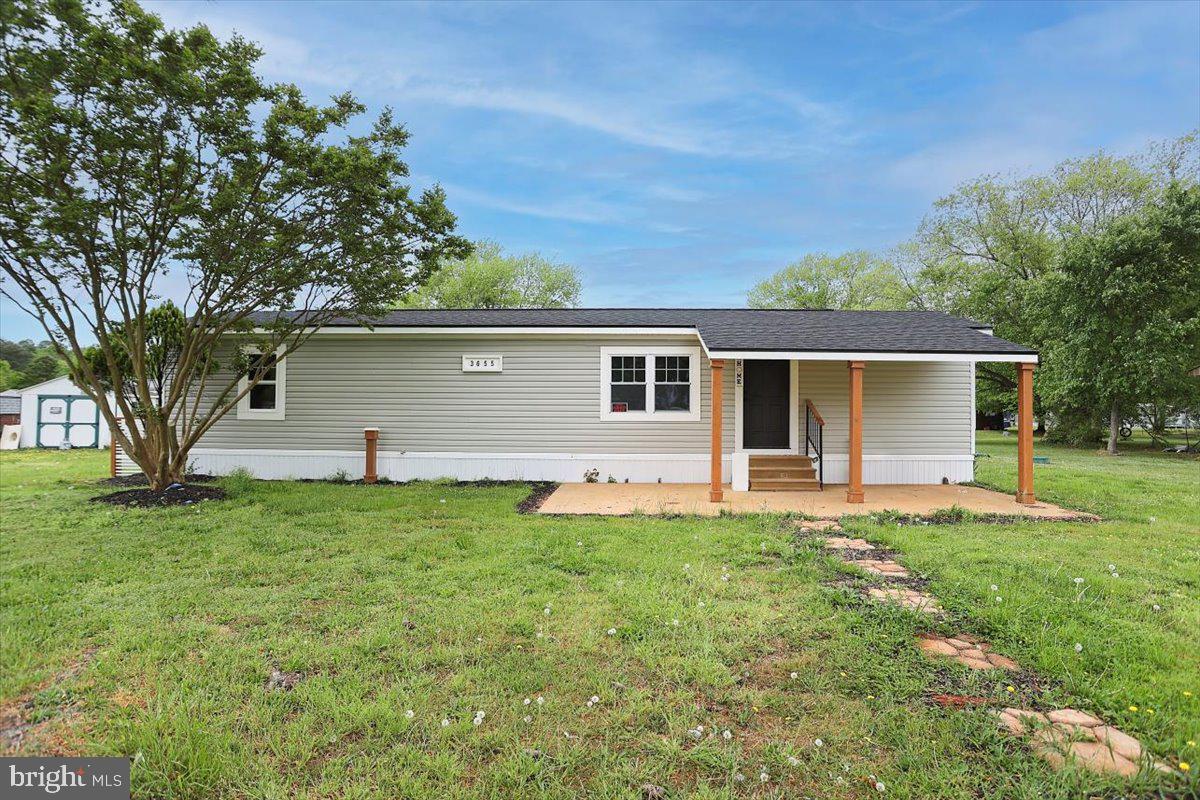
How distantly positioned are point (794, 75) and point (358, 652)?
990 centimetres

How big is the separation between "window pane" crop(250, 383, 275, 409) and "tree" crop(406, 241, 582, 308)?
20.6 m

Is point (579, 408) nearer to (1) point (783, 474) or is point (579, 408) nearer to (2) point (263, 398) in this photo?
(1) point (783, 474)

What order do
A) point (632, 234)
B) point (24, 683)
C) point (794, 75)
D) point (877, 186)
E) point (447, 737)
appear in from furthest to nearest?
point (632, 234) < point (877, 186) < point (794, 75) < point (447, 737) < point (24, 683)

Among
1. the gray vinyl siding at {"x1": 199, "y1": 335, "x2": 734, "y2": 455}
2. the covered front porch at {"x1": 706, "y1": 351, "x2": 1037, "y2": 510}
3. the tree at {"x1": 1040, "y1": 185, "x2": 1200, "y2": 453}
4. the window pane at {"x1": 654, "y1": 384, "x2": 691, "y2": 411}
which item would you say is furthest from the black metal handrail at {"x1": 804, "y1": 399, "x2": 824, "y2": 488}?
the tree at {"x1": 1040, "y1": 185, "x2": 1200, "y2": 453}

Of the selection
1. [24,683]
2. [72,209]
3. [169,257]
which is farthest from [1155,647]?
[169,257]

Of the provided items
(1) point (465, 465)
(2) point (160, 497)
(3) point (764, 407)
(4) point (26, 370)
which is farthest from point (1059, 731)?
(4) point (26, 370)

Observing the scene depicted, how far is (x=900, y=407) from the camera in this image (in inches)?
391

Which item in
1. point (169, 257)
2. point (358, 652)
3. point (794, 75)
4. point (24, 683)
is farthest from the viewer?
point (794, 75)

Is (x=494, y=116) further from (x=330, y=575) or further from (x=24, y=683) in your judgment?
(x=24, y=683)

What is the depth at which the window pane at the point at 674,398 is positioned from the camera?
10016 mm

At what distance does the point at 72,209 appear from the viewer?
4.92 meters

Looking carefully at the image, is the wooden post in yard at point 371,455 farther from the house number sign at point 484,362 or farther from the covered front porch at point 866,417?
the covered front porch at point 866,417

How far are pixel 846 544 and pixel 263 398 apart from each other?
10.5 metres

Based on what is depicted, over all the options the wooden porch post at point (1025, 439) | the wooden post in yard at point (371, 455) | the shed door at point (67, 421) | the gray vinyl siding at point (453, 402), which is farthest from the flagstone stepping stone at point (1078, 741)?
the shed door at point (67, 421)
